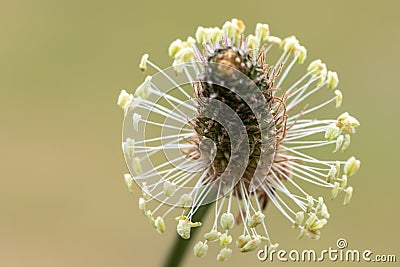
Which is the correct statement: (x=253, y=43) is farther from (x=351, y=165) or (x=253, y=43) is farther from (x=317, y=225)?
(x=317, y=225)

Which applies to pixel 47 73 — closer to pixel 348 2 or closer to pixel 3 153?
pixel 3 153

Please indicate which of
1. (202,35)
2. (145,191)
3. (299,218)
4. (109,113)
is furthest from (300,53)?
(109,113)

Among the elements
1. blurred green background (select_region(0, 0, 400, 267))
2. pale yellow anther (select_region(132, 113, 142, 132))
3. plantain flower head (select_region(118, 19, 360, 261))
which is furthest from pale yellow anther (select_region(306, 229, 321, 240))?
blurred green background (select_region(0, 0, 400, 267))

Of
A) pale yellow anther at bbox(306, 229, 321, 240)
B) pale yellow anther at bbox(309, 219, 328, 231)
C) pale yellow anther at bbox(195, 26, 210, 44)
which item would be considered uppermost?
pale yellow anther at bbox(195, 26, 210, 44)

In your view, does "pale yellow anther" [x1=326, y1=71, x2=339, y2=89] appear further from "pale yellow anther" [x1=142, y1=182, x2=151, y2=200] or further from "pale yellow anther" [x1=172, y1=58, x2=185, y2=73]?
"pale yellow anther" [x1=142, y1=182, x2=151, y2=200]

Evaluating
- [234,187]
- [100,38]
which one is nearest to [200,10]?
[100,38]
